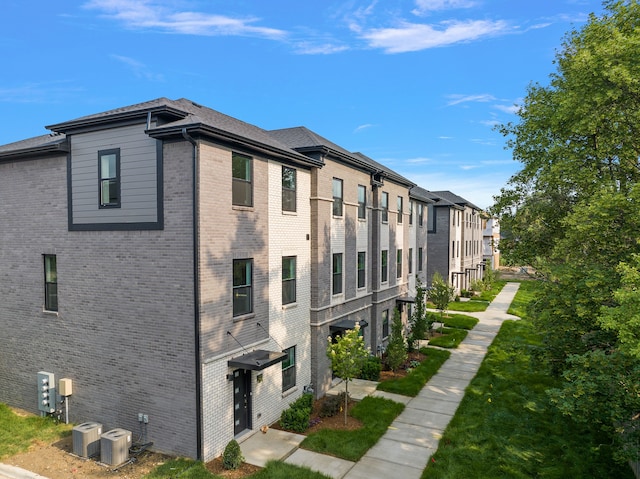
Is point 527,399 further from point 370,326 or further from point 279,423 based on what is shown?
point 279,423

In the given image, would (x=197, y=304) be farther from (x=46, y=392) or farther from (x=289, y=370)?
(x=46, y=392)

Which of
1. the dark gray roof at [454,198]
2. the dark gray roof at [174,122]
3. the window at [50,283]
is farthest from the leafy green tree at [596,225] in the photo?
the dark gray roof at [454,198]

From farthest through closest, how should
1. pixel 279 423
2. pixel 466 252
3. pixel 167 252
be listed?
pixel 466 252 → pixel 279 423 → pixel 167 252

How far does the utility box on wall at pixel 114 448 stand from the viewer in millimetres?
12219

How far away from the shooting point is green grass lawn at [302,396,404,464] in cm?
1351

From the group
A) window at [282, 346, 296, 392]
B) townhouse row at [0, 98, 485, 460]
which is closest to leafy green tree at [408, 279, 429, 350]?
townhouse row at [0, 98, 485, 460]

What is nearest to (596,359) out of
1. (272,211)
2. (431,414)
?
(431,414)

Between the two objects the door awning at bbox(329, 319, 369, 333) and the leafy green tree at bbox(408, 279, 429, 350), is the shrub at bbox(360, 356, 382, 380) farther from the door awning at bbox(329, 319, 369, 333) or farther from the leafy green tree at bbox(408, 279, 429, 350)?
the leafy green tree at bbox(408, 279, 429, 350)

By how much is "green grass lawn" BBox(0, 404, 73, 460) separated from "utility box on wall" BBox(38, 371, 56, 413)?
458 millimetres

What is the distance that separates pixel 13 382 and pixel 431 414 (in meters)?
16.3

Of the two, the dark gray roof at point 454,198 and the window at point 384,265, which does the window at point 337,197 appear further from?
the dark gray roof at point 454,198

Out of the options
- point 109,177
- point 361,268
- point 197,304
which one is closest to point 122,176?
point 109,177

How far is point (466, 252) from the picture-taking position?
5475 centimetres

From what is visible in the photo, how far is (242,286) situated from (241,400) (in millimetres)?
3821
